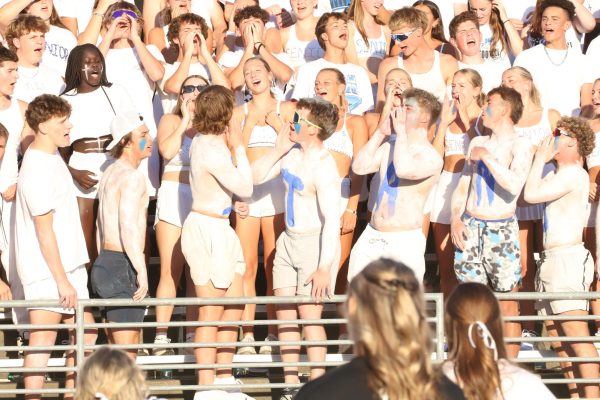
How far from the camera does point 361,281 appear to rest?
12.8 feet

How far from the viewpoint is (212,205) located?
26.5 ft

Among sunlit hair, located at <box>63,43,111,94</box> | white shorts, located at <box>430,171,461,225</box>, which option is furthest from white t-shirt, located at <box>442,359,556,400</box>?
sunlit hair, located at <box>63,43,111,94</box>

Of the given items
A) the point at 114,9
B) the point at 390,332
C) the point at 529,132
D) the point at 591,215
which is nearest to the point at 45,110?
the point at 114,9

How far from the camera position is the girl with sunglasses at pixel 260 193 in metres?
8.64

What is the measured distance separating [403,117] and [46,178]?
230 cm

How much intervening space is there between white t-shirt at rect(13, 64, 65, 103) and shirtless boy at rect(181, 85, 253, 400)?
163 centimetres

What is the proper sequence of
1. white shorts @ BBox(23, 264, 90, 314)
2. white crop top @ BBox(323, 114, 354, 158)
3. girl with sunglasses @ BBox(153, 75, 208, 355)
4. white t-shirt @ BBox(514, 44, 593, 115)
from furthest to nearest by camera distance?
white t-shirt @ BBox(514, 44, 593, 115), white crop top @ BBox(323, 114, 354, 158), girl with sunglasses @ BBox(153, 75, 208, 355), white shorts @ BBox(23, 264, 90, 314)

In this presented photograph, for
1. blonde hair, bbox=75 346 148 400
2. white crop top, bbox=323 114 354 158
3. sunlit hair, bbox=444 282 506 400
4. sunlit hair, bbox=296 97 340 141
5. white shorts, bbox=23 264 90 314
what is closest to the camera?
blonde hair, bbox=75 346 148 400

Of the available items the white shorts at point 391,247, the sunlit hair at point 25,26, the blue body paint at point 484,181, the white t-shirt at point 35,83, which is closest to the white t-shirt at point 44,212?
the white t-shirt at point 35,83

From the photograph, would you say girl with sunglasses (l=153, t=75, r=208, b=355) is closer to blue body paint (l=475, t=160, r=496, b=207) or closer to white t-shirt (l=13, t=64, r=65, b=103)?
white t-shirt (l=13, t=64, r=65, b=103)

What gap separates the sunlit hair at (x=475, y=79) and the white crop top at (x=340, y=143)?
0.89m

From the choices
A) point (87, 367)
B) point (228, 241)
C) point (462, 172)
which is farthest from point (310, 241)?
point (87, 367)

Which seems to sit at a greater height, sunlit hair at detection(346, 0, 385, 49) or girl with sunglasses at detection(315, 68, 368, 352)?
sunlit hair at detection(346, 0, 385, 49)

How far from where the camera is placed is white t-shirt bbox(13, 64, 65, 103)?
9.12 m
